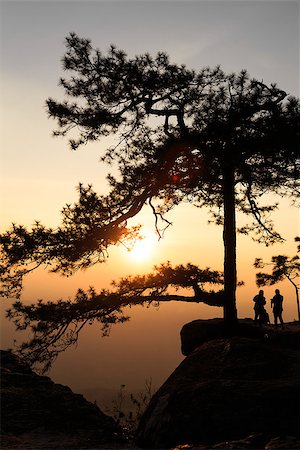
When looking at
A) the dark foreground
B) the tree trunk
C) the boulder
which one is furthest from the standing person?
the dark foreground

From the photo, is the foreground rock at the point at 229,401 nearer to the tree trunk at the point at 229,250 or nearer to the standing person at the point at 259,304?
the tree trunk at the point at 229,250

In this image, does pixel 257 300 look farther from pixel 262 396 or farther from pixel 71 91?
pixel 71 91

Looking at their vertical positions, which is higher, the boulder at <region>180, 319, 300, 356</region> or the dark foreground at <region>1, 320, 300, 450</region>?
the boulder at <region>180, 319, 300, 356</region>

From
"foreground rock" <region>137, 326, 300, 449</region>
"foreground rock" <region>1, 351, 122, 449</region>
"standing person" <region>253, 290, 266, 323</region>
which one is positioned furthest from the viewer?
"standing person" <region>253, 290, 266, 323</region>

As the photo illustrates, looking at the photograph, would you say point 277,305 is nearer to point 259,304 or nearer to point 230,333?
point 259,304

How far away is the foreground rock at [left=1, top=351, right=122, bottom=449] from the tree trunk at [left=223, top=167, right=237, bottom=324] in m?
4.62

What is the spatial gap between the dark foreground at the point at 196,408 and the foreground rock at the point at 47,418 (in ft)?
0.07

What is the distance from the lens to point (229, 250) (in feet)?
44.9

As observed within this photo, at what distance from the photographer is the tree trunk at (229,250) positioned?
13273 millimetres

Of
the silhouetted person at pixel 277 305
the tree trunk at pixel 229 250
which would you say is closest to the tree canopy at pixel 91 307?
the tree trunk at pixel 229 250

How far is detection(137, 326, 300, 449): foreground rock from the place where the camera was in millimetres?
7680

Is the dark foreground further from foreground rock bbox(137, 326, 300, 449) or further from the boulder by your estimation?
the boulder

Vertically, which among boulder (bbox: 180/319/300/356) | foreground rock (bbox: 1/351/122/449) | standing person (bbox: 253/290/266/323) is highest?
standing person (bbox: 253/290/266/323)

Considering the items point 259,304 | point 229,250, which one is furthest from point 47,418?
point 259,304
